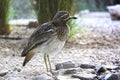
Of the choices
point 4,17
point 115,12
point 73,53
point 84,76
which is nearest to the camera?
point 84,76

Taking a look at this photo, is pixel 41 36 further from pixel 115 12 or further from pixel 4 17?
pixel 115 12

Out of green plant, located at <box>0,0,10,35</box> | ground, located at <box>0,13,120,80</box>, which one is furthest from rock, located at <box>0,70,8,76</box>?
green plant, located at <box>0,0,10,35</box>

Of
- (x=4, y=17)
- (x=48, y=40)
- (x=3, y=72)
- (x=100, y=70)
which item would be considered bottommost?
(x=100, y=70)

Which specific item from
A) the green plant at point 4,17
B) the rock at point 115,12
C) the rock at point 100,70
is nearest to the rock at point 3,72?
the rock at point 100,70

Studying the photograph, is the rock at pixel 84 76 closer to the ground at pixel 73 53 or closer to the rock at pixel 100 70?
the rock at pixel 100 70

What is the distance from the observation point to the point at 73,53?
5566 mm

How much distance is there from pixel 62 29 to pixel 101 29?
13.3 feet

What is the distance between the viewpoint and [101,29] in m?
8.23

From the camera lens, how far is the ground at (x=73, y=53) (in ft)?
14.7

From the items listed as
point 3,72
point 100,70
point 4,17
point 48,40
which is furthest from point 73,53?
point 4,17

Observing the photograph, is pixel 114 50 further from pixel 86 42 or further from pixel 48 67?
pixel 48 67

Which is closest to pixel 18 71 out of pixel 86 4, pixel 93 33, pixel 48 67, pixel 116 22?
pixel 48 67

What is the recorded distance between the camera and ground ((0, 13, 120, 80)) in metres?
4.48

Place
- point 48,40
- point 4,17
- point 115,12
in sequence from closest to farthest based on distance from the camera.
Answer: point 48,40, point 4,17, point 115,12
